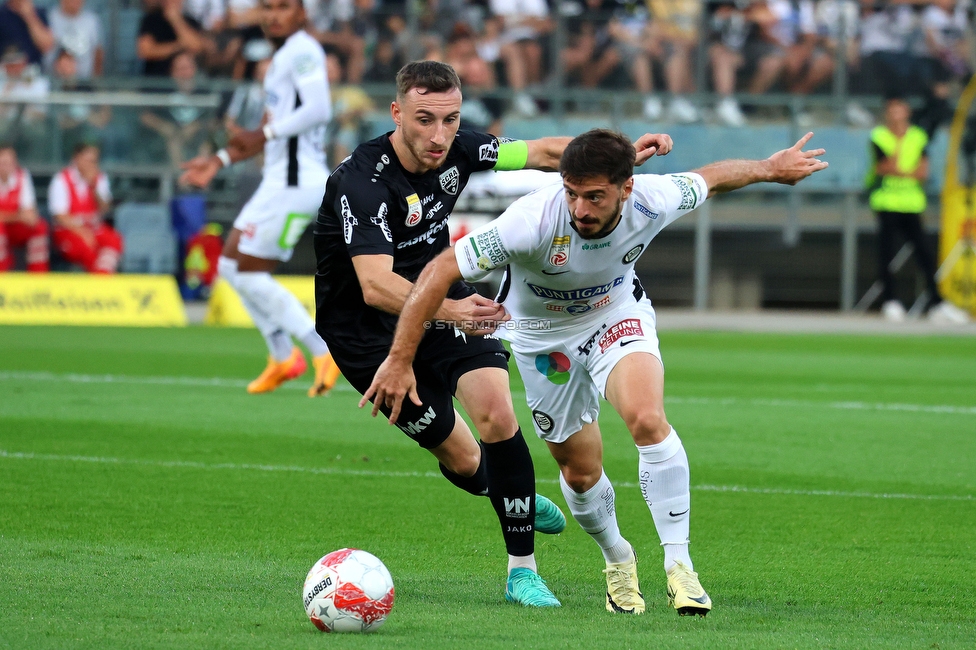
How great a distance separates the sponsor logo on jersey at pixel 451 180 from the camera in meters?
5.81

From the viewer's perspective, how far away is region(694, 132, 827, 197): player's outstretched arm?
5477mm

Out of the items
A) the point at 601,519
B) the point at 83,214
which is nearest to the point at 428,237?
the point at 601,519

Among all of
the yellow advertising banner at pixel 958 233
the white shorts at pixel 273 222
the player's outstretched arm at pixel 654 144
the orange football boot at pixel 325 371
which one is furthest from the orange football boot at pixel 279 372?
the yellow advertising banner at pixel 958 233

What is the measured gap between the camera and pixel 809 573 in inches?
226

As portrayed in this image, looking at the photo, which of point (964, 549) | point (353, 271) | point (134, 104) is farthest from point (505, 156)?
point (134, 104)

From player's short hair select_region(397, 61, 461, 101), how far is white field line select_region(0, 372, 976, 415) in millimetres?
6100

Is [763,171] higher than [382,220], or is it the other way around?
[763,171]

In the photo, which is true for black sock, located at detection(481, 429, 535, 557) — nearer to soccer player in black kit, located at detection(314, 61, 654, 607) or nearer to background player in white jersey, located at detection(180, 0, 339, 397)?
soccer player in black kit, located at detection(314, 61, 654, 607)

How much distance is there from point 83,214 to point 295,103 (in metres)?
8.40

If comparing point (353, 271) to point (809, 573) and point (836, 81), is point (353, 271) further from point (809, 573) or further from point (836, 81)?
point (836, 81)

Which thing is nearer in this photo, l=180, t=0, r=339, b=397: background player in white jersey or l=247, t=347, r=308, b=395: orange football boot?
l=180, t=0, r=339, b=397: background player in white jersey

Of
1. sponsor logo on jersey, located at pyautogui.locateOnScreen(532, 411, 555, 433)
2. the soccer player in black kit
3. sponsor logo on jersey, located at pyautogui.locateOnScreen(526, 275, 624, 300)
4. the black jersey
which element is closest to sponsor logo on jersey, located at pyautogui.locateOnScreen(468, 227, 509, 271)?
the soccer player in black kit

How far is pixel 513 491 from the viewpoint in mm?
5344

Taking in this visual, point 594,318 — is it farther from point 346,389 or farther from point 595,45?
point 595,45
